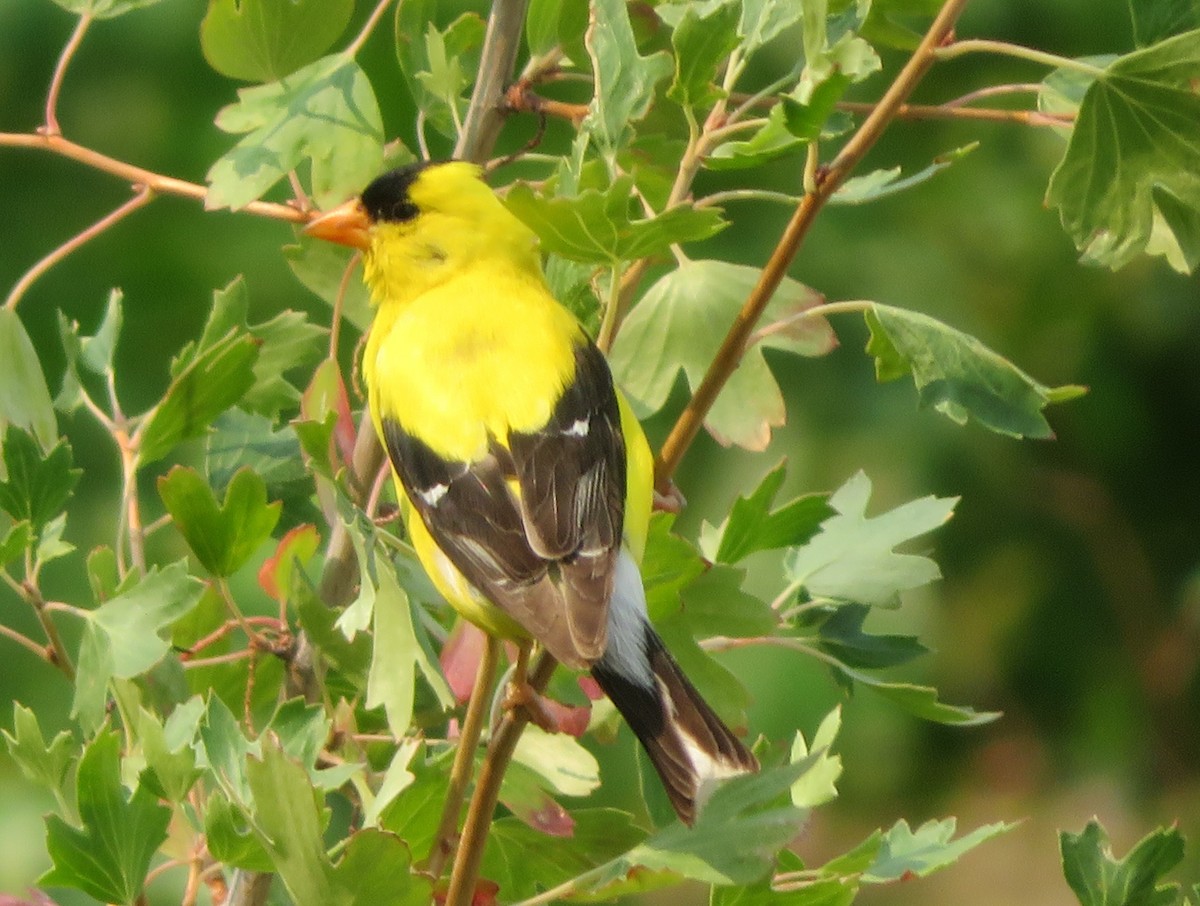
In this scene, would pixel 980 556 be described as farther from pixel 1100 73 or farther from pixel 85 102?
pixel 1100 73

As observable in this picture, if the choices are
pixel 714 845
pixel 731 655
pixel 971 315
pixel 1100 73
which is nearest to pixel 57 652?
pixel 714 845

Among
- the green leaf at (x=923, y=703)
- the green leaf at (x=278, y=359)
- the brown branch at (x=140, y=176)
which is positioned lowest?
the green leaf at (x=923, y=703)

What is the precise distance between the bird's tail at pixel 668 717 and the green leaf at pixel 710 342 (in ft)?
0.68

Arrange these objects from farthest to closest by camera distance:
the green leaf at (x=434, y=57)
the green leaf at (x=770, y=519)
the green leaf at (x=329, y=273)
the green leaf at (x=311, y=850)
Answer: the green leaf at (x=329, y=273)
the green leaf at (x=434, y=57)
the green leaf at (x=770, y=519)
the green leaf at (x=311, y=850)

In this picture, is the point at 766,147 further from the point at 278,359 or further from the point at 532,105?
the point at 278,359

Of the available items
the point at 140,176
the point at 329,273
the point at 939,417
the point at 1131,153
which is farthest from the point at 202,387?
the point at 939,417

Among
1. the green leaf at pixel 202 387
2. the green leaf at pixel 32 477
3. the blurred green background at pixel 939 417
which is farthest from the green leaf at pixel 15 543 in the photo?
the blurred green background at pixel 939 417

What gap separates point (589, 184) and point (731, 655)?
224cm

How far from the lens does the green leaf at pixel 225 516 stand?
124 centimetres

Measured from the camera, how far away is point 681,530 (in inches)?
140

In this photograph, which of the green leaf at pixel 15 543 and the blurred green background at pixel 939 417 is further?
the blurred green background at pixel 939 417

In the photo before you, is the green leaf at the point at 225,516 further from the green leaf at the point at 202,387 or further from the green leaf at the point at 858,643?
the green leaf at the point at 858,643

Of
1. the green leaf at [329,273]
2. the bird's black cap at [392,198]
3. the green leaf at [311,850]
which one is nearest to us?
the green leaf at [311,850]

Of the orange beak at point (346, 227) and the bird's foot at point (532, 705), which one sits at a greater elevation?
the orange beak at point (346, 227)
